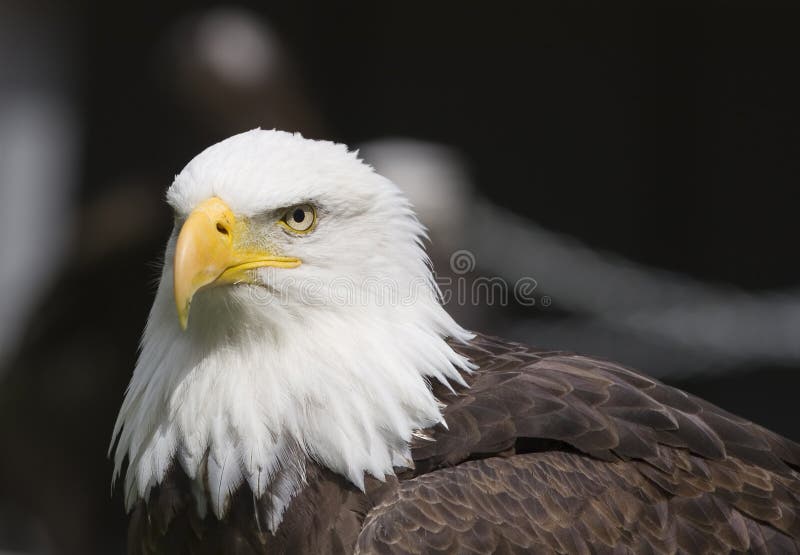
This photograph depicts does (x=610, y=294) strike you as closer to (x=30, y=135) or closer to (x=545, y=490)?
(x=545, y=490)

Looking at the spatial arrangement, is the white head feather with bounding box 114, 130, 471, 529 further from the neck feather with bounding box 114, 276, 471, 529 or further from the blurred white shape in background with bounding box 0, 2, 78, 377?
the blurred white shape in background with bounding box 0, 2, 78, 377

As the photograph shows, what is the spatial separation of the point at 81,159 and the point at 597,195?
353cm

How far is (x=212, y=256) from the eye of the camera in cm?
257

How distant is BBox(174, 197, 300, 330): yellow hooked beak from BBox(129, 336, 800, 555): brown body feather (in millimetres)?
468

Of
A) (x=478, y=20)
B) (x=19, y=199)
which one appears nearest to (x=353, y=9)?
(x=478, y=20)

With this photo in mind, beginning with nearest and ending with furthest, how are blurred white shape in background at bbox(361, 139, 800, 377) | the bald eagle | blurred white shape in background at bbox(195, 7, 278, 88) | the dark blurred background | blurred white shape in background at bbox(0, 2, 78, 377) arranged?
the bald eagle, blurred white shape in background at bbox(195, 7, 278, 88), the dark blurred background, blurred white shape in background at bbox(361, 139, 800, 377), blurred white shape in background at bbox(0, 2, 78, 377)

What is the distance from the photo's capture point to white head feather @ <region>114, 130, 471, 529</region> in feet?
8.79

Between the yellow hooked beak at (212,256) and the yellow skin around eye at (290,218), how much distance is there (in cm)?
7

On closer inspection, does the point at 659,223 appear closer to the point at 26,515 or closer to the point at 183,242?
the point at 26,515

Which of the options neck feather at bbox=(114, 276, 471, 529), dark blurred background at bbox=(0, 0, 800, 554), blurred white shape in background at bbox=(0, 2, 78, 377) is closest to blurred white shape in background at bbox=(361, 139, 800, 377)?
dark blurred background at bbox=(0, 0, 800, 554)

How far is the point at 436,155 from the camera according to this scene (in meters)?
6.43

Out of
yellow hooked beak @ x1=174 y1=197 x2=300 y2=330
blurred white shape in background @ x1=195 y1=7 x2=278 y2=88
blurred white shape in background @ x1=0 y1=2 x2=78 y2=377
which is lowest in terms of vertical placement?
blurred white shape in background @ x1=0 y1=2 x2=78 y2=377

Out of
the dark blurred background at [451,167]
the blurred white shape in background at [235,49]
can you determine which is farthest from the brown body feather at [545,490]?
the blurred white shape in background at [235,49]

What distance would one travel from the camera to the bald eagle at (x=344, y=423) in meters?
2.63
